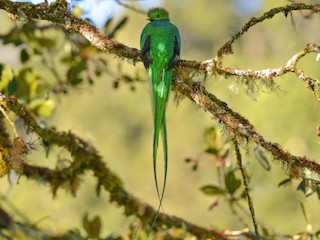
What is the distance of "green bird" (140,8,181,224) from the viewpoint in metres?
1.99

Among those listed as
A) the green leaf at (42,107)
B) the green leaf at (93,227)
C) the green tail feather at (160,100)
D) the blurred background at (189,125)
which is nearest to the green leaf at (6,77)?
the green leaf at (42,107)

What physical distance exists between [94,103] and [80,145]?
1052 inches

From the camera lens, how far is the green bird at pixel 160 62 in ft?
6.54

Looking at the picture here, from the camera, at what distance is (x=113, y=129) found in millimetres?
29172

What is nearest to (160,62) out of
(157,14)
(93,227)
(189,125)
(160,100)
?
(160,100)

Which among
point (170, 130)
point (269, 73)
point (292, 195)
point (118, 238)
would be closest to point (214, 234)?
point (118, 238)

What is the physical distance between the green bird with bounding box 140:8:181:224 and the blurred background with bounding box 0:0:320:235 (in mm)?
11422

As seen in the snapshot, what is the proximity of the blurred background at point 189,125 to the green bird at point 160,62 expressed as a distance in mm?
11422

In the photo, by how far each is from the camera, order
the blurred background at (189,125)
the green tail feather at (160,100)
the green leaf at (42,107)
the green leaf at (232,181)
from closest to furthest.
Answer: the green tail feather at (160,100) → the green leaf at (232,181) → the green leaf at (42,107) → the blurred background at (189,125)

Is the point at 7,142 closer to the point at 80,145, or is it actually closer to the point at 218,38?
the point at 80,145

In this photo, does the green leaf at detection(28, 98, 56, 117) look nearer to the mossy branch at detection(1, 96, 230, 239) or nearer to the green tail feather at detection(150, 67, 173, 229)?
the mossy branch at detection(1, 96, 230, 239)

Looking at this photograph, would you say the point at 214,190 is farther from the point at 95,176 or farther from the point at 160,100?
the point at 160,100

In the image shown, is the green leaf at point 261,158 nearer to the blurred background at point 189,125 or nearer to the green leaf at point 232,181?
the green leaf at point 232,181

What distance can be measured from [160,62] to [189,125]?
27106 mm
